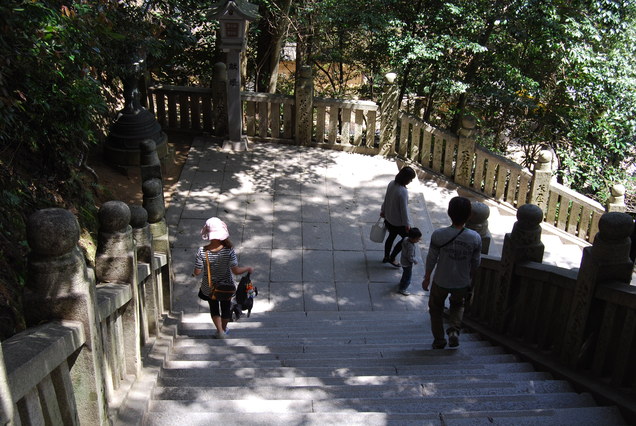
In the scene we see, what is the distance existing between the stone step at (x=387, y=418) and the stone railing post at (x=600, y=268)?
763 millimetres

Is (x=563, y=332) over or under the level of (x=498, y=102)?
under

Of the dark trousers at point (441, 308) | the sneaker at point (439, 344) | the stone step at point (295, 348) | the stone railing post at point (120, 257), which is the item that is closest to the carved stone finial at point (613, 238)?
the dark trousers at point (441, 308)

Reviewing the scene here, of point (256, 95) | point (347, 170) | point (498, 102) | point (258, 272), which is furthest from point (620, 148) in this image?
point (258, 272)

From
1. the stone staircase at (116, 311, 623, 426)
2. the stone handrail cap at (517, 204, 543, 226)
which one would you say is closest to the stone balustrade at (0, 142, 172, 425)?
the stone staircase at (116, 311, 623, 426)

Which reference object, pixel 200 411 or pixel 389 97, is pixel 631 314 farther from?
pixel 389 97

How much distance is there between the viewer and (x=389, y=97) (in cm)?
1100

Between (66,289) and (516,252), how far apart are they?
3.52 metres

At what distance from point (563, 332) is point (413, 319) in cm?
222

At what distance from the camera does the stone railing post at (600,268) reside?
3910 mm

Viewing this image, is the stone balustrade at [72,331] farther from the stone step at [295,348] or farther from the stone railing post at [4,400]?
the stone step at [295,348]

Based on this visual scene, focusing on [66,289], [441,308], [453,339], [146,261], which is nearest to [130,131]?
[146,261]

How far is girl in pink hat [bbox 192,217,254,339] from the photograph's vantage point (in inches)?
198

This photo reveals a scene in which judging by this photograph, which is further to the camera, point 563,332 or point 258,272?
point 258,272

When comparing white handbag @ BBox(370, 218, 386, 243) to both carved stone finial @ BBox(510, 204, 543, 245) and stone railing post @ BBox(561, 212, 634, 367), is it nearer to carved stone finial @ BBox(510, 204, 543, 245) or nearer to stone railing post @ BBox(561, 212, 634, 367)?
carved stone finial @ BBox(510, 204, 543, 245)
